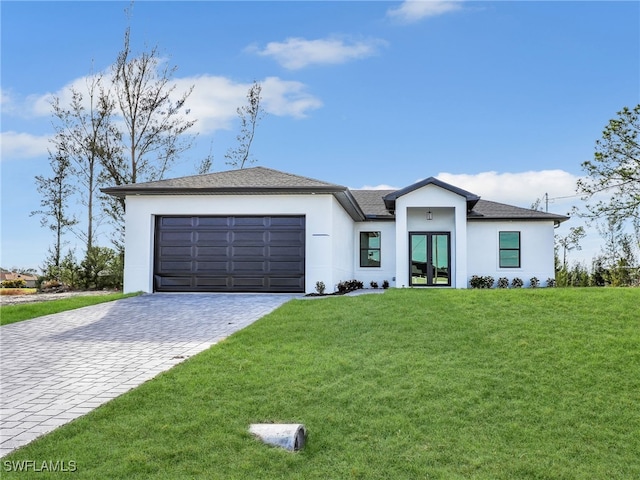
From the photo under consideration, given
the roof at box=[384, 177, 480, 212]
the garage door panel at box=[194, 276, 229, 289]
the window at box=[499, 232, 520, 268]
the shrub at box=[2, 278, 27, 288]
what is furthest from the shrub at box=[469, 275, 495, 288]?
the shrub at box=[2, 278, 27, 288]

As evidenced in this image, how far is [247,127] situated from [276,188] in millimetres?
15495

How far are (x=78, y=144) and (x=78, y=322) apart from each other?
17671 mm

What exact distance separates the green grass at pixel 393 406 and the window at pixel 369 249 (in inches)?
509

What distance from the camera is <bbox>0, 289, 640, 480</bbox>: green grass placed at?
552 cm

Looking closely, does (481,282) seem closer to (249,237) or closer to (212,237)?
(249,237)

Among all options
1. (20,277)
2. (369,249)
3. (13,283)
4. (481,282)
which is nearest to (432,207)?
(369,249)

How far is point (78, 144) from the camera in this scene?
2777cm

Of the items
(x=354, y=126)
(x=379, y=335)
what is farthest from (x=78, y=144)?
(x=379, y=335)

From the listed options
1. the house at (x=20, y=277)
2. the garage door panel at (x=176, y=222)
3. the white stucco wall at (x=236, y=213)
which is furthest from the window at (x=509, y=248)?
the house at (x=20, y=277)

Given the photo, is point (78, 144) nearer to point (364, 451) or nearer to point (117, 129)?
point (117, 129)

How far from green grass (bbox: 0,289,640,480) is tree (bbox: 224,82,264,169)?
22.4 meters

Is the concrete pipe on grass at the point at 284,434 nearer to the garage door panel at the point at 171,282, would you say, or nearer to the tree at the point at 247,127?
the garage door panel at the point at 171,282

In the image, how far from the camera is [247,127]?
31.8 metres

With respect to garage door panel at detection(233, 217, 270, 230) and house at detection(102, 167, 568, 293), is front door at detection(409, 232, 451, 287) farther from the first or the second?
garage door panel at detection(233, 217, 270, 230)
